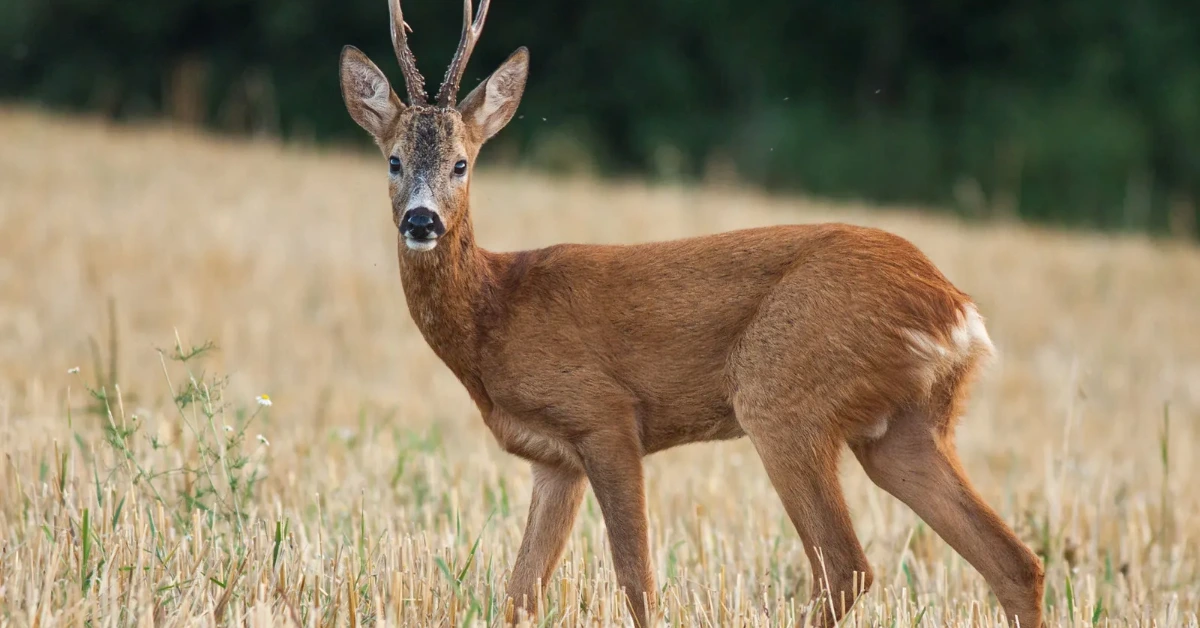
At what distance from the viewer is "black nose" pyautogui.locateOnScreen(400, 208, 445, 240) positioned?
4656 millimetres

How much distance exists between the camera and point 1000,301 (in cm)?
1471

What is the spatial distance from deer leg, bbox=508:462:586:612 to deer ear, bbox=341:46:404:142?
129 centimetres

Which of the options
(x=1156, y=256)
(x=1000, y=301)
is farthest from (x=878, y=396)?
(x=1156, y=256)

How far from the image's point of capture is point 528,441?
194 inches

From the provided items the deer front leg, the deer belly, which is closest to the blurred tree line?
the deer belly

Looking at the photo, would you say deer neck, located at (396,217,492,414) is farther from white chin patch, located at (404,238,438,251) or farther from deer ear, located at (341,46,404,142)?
deer ear, located at (341,46,404,142)

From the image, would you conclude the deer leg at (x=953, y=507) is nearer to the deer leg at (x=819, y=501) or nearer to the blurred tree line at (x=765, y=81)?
the deer leg at (x=819, y=501)

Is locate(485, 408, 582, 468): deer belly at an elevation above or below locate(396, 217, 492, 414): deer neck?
below

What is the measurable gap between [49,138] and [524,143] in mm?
11237

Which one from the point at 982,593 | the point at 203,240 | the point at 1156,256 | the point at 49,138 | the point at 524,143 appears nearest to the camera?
the point at 982,593

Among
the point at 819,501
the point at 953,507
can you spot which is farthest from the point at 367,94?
the point at 953,507

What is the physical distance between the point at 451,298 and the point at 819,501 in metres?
1.40

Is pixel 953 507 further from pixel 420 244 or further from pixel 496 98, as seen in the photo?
pixel 496 98

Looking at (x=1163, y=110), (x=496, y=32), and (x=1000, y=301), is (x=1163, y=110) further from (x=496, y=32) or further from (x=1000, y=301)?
(x=1000, y=301)
